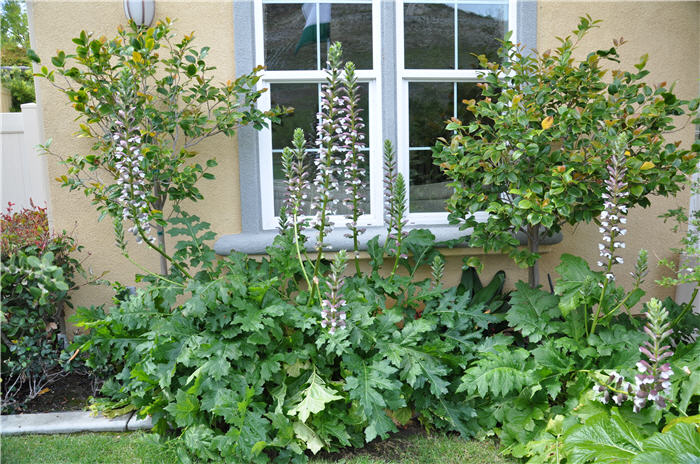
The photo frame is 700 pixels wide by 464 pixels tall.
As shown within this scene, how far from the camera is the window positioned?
3.89m

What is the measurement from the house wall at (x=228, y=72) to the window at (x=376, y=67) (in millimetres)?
131

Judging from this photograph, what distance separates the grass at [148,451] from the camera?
2.87 m

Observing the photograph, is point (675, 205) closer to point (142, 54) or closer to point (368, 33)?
point (368, 33)

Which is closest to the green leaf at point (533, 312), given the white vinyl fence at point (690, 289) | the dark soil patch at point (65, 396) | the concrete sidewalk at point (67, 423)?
the white vinyl fence at point (690, 289)

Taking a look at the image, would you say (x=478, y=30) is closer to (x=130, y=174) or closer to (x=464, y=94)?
(x=464, y=94)

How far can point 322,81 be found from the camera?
3920mm

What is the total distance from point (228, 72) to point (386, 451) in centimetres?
261

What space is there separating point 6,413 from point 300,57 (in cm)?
288

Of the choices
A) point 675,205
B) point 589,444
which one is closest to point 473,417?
point 589,444

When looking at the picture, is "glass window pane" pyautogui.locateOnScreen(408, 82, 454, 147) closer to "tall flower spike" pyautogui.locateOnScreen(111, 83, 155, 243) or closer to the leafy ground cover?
the leafy ground cover

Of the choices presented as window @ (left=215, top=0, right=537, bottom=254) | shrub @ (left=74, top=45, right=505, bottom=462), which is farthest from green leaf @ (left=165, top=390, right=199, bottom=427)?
window @ (left=215, top=0, right=537, bottom=254)

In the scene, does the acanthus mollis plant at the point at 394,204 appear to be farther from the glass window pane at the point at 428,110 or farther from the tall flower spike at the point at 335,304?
the tall flower spike at the point at 335,304

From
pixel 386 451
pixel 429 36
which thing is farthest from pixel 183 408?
pixel 429 36

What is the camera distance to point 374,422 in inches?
110
